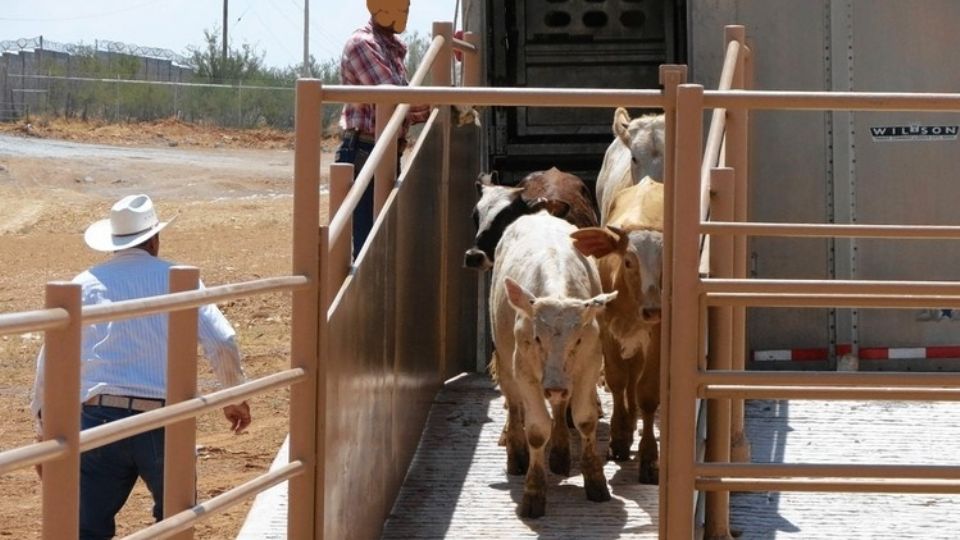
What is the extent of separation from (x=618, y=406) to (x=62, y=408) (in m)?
4.84

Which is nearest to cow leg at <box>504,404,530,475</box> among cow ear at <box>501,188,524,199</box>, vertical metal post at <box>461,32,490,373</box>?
cow ear at <box>501,188,524,199</box>

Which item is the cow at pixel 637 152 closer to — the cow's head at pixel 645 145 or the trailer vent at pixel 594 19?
the cow's head at pixel 645 145

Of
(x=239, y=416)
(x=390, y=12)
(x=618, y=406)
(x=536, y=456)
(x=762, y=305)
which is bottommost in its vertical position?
(x=536, y=456)

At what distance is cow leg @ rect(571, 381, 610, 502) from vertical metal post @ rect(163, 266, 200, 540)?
303 centimetres

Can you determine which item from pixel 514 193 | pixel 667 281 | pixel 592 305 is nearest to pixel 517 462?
pixel 592 305

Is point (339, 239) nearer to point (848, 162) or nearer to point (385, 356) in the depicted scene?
point (385, 356)

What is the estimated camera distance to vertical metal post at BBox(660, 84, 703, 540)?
6.17 meters

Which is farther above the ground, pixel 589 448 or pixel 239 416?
pixel 239 416

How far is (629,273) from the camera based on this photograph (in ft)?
28.0

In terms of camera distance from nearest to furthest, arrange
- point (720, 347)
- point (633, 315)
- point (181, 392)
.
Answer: point (181, 392)
point (720, 347)
point (633, 315)

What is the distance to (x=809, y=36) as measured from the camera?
1056 centimetres

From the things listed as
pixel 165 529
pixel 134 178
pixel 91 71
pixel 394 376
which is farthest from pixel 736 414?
pixel 91 71

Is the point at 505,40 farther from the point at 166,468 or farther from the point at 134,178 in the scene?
the point at 134,178

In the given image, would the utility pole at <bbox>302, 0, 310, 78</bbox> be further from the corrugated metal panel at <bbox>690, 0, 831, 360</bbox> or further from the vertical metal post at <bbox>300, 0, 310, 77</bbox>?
the corrugated metal panel at <bbox>690, 0, 831, 360</bbox>
